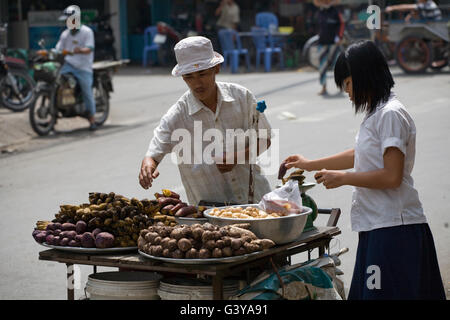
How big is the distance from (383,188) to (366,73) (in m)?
0.52

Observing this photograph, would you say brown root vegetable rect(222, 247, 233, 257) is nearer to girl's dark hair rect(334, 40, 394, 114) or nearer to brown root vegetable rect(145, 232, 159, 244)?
brown root vegetable rect(145, 232, 159, 244)

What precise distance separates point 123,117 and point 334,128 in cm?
451

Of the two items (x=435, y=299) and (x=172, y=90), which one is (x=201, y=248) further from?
Result: (x=172, y=90)

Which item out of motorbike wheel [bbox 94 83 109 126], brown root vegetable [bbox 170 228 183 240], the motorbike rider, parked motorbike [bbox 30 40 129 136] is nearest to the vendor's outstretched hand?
brown root vegetable [bbox 170 228 183 240]

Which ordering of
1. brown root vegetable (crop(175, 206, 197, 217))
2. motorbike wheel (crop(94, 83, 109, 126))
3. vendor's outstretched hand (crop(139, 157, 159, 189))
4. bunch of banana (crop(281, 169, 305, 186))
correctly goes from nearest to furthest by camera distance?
bunch of banana (crop(281, 169, 305, 186)) → brown root vegetable (crop(175, 206, 197, 217)) → vendor's outstretched hand (crop(139, 157, 159, 189)) → motorbike wheel (crop(94, 83, 109, 126))

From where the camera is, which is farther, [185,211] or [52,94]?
[52,94]

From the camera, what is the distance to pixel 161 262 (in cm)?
342

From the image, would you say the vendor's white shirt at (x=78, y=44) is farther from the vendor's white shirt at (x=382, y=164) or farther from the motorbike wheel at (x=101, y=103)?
the vendor's white shirt at (x=382, y=164)

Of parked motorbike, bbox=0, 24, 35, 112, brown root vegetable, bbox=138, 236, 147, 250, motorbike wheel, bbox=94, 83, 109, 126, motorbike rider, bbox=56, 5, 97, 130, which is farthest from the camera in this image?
parked motorbike, bbox=0, 24, 35, 112

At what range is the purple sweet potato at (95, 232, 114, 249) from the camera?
355 cm

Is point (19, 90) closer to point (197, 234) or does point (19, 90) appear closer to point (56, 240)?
point (56, 240)

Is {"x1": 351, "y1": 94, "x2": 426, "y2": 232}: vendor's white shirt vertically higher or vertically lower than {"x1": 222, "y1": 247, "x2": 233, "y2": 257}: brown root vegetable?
higher

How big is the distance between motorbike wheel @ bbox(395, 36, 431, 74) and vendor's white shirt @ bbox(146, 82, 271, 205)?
14.2m

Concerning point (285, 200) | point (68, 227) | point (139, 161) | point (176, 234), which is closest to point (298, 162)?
point (285, 200)
